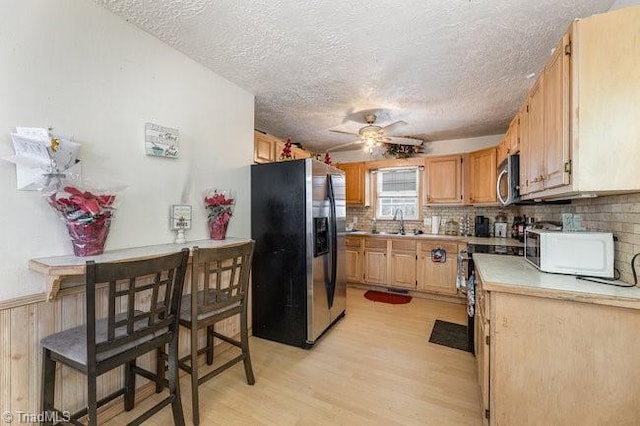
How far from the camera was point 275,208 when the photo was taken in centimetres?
262

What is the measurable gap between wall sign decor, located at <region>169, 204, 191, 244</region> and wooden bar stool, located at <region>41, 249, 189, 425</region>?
59 cm

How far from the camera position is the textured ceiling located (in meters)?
1.57

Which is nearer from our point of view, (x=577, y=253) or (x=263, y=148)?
(x=577, y=253)

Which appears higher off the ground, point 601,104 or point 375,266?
point 601,104

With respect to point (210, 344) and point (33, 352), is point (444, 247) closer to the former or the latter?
point (210, 344)

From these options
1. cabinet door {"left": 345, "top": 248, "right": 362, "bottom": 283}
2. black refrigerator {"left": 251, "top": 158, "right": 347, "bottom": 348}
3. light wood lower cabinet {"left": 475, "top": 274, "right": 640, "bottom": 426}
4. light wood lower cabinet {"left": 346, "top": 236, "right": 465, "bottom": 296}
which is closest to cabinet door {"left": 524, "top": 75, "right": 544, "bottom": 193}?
light wood lower cabinet {"left": 475, "top": 274, "right": 640, "bottom": 426}

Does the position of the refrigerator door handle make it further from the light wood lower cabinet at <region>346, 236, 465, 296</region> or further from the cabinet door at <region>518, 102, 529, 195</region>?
the cabinet door at <region>518, 102, 529, 195</region>

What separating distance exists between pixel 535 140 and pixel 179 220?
2575 mm

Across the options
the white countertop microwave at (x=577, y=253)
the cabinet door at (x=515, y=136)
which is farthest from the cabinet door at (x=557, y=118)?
the cabinet door at (x=515, y=136)

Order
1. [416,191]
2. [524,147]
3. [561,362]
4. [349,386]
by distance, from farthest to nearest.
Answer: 1. [416,191]
2. [524,147]
3. [349,386]
4. [561,362]

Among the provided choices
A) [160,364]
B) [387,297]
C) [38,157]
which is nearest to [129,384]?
[160,364]

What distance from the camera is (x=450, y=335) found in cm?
279

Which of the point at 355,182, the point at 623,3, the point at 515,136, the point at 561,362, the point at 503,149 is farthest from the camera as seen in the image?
the point at 355,182

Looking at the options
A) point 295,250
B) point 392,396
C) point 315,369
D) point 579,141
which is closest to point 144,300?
point 295,250
